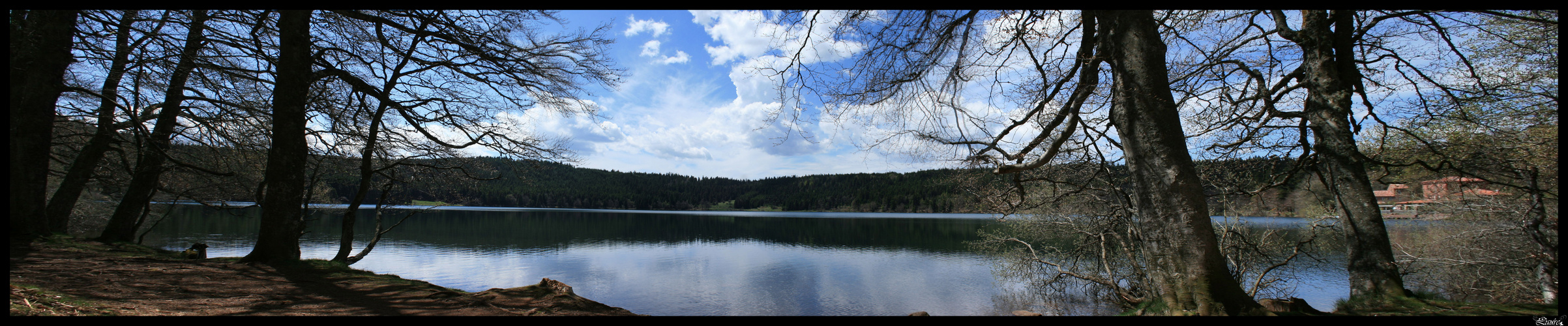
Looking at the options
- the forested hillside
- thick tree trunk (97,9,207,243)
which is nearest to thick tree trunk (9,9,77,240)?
thick tree trunk (97,9,207,243)

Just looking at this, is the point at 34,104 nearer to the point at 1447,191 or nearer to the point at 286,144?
the point at 286,144

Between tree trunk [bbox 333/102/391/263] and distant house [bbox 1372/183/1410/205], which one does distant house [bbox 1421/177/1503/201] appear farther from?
tree trunk [bbox 333/102/391/263]

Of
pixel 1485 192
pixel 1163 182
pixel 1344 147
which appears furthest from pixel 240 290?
pixel 1485 192

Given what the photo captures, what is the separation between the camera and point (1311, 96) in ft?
20.2

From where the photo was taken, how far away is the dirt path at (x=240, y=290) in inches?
156

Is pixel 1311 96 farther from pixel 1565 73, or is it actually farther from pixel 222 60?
pixel 222 60

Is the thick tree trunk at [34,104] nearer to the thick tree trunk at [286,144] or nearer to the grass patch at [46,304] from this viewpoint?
the thick tree trunk at [286,144]

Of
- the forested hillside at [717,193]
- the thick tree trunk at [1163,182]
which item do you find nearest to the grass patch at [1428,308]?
Result: the thick tree trunk at [1163,182]

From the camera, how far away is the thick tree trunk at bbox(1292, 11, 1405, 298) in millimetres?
5695

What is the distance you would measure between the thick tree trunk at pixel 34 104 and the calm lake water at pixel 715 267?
7.18 ft

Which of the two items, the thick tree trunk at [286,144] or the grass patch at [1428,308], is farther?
the thick tree trunk at [286,144]

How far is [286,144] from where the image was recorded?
6.62 metres

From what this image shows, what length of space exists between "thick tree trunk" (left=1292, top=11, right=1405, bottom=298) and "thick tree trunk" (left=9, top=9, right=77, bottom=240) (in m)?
14.4
